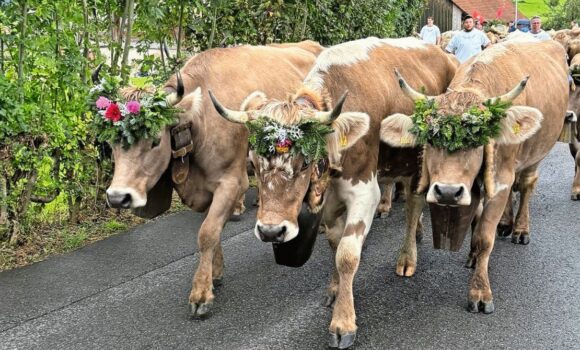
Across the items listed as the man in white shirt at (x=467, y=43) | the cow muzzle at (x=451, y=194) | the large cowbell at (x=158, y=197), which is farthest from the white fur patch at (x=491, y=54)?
the man in white shirt at (x=467, y=43)

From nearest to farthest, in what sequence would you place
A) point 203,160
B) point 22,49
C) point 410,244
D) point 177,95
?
1. point 177,95
2. point 203,160
3. point 410,244
4. point 22,49

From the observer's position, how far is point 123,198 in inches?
174

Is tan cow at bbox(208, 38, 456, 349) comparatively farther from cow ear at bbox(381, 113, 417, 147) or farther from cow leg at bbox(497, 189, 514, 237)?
cow leg at bbox(497, 189, 514, 237)

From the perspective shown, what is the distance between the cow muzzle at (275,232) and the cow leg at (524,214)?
3.49 metres

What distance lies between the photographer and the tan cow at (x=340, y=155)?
3916 millimetres

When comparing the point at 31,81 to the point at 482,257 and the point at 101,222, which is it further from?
the point at 482,257

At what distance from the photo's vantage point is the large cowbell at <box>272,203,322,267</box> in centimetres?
440

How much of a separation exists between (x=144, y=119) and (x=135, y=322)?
1.55 meters

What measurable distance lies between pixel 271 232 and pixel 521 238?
3642mm

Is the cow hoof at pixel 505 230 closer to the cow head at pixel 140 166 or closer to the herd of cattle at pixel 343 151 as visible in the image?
the herd of cattle at pixel 343 151

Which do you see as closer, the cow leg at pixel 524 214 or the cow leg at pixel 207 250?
the cow leg at pixel 207 250

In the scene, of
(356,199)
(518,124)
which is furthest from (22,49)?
(518,124)

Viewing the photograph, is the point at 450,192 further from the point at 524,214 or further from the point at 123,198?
the point at 524,214

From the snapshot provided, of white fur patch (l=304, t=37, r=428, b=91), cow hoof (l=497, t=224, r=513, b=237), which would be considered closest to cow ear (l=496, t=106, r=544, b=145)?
white fur patch (l=304, t=37, r=428, b=91)
